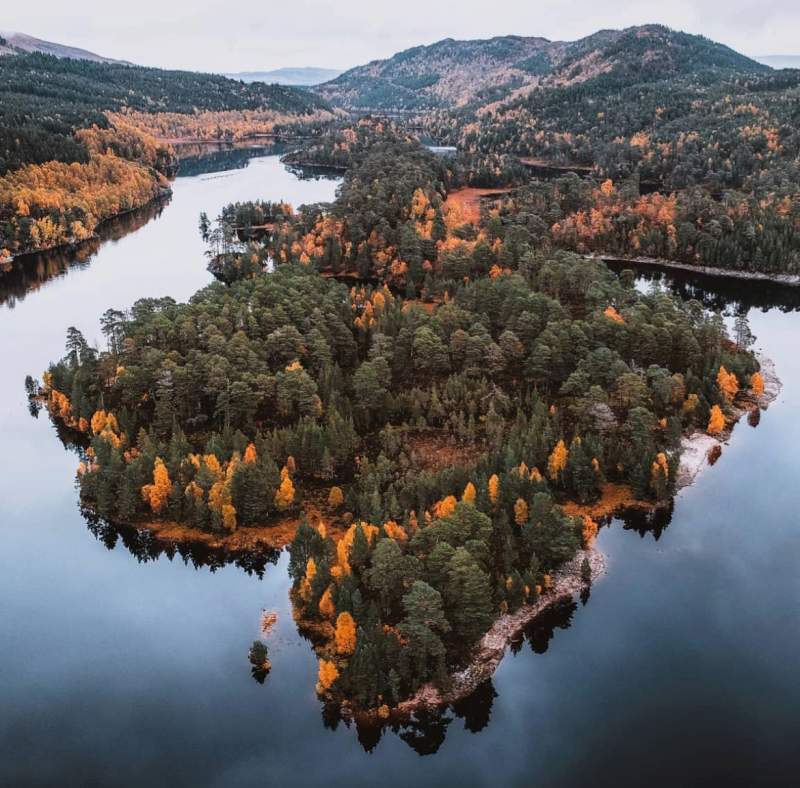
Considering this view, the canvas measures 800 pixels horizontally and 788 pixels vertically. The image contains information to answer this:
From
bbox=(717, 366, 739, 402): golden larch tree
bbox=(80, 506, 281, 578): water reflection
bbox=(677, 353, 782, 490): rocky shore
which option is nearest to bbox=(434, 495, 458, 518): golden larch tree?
bbox=(80, 506, 281, 578): water reflection

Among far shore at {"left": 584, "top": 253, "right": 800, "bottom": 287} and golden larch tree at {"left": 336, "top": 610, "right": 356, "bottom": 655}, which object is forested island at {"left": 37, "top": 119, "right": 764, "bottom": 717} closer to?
golden larch tree at {"left": 336, "top": 610, "right": 356, "bottom": 655}

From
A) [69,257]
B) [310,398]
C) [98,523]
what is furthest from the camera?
[69,257]

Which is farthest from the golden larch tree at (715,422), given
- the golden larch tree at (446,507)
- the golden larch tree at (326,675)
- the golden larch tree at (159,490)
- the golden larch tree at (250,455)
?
the golden larch tree at (159,490)

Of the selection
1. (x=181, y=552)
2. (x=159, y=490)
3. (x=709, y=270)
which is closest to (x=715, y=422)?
(x=181, y=552)

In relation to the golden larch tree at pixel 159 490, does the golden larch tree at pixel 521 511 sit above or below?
above

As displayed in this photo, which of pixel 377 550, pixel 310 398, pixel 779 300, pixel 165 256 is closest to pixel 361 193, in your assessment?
pixel 165 256

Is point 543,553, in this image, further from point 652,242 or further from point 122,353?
point 652,242

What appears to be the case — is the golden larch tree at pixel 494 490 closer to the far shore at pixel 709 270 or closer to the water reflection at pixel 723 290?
the water reflection at pixel 723 290

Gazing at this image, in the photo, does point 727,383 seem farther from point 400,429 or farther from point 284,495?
point 284,495

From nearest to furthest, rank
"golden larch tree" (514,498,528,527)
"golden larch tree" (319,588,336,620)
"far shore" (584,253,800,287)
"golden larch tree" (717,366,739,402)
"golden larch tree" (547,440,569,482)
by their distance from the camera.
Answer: "golden larch tree" (319,588,336,620) → "golden larch tree" (514,498,528,527) → "golden larch tree" (547,440,569,482) → "golden larch tree" (717,366,739,402) → "far shore" (584,253,800,287)
